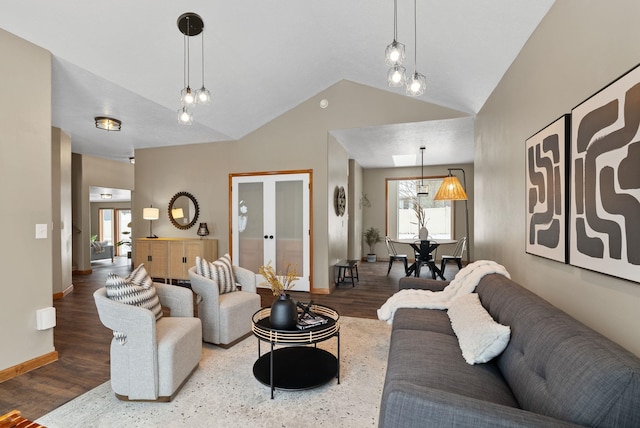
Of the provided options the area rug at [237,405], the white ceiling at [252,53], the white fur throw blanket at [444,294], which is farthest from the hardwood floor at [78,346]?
the white ceiling at [252,53]

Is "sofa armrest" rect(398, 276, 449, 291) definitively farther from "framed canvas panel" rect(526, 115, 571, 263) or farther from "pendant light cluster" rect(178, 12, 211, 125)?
"pendant light cluster" rect(178, 12, 211, 125)

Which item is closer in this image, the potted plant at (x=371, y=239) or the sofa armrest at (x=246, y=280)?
the sofa armrest at (x=246, y=280)

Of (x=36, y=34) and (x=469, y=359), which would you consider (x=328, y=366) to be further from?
(x=36, y=34)

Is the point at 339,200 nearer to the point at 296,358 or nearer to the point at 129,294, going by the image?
→ the point at 296,358

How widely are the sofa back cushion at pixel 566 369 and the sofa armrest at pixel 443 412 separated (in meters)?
0.11

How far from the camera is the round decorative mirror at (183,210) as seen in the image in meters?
6.19

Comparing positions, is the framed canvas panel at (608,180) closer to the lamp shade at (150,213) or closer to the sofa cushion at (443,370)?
the sofa cushion at (443,370)

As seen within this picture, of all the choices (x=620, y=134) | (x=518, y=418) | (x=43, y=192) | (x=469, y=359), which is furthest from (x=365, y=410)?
(x=43, y=192)

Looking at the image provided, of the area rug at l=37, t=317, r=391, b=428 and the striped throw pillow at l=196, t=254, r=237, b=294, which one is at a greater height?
the striped throw pillow at l=196, t=254, r=237, b=294

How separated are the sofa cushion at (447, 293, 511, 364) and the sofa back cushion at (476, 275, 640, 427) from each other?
54mm

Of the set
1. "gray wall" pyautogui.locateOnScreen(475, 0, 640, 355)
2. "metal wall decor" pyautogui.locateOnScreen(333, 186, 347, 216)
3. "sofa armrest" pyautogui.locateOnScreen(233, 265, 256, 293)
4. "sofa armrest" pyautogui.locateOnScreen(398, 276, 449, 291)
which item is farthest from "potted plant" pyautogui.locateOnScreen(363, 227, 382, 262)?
"sofa armrest" pyautogui.locateOnScreen(233, 265, 256, 293)

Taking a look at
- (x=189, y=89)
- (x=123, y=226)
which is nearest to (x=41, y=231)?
(x=189, y=89)

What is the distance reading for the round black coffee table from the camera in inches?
88.2

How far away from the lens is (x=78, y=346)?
3146 mm
